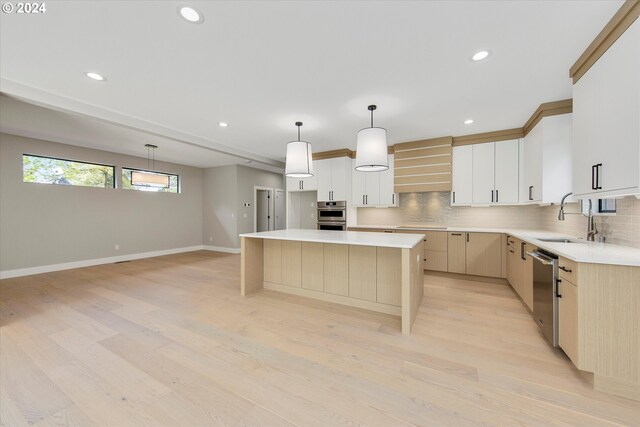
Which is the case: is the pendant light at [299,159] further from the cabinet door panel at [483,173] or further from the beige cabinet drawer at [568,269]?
the cabinet door panel at [483,173]

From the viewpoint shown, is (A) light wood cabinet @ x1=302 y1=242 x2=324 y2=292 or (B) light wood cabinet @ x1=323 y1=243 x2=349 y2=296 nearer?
(B) light wood cabinet @ x1=323 y1=243 x2=349 y2=296

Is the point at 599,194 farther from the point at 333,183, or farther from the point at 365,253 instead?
the point at 333,183

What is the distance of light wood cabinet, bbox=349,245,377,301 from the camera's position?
9.77 feet

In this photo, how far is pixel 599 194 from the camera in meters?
1.96

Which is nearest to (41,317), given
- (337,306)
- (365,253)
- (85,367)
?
(85,367)

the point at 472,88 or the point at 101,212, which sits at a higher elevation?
the point at 472,88

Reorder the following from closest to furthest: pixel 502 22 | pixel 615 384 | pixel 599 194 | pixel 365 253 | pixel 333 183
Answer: pixel 615 384
pixel 502 22
pixel 599 194
pixel 365 253
pixel 333 183

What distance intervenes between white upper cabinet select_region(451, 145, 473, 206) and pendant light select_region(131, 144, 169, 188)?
6.68 meters

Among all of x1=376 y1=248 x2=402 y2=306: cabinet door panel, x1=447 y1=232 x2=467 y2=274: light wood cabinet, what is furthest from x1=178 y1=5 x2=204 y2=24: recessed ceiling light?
x1=447 y1=232 x2=467 y2=274: light wood cabinet

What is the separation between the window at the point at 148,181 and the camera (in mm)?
6086

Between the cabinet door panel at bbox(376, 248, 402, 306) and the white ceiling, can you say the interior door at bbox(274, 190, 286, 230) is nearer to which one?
the white ceiling

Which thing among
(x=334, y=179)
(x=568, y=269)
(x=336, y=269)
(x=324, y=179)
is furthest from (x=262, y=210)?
(x=568, y=269)

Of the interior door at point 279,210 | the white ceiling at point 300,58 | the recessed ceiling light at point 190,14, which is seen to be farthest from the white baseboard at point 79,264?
the recessed ceiling light at point 190,14

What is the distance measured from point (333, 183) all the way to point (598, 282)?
14.2 ft
